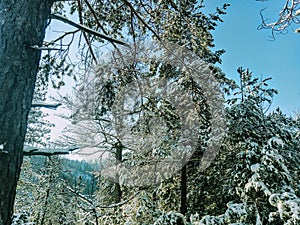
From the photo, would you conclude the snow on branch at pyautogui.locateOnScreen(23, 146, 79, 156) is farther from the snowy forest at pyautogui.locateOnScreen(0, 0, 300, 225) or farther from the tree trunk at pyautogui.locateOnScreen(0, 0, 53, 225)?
the snowy forest at pyautogui.locateOnScreen(0, 0, 300, 225)

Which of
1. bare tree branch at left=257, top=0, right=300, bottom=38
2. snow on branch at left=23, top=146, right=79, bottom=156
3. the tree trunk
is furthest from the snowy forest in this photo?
snow on branch at left=23, top=146, right=79, bottom=156

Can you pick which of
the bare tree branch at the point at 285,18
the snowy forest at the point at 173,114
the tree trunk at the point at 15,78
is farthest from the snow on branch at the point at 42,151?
the bare tree branch at the point at 285,18

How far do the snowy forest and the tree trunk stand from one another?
32 centimetres

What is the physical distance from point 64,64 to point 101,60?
1.61 feet

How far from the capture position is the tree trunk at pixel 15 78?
1.45 m

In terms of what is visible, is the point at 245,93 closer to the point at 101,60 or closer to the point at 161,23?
the point at 161,23

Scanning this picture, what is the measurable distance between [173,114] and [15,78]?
3.20 m

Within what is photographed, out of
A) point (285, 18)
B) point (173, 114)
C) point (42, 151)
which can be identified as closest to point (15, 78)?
point (42, 151)

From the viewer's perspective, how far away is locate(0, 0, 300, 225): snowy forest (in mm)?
3605

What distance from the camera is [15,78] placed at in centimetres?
156

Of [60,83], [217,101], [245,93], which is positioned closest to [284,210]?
[217,101]

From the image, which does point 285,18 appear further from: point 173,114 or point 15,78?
point 173,114

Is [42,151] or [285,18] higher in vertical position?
[285,18]

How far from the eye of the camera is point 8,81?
1.53 m
